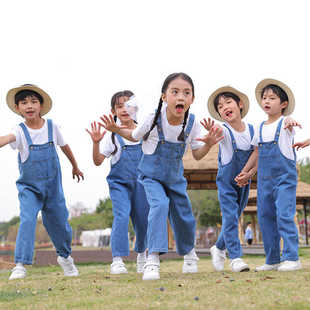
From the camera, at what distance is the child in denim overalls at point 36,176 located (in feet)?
15.7

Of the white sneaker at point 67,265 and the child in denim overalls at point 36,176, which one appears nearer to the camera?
the child in denim overalls at point 36,176

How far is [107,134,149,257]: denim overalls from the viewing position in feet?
18.1

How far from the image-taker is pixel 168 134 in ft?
14.4

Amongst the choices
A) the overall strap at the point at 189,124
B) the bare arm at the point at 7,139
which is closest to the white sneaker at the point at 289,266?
the overall strap at the point at 189,124

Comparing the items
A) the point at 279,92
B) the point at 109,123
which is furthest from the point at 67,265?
the point at 279,92

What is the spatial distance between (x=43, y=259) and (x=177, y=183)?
6202mm

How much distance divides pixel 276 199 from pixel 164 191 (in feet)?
3.97

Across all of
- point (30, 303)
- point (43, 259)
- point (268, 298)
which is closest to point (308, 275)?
point (268, 298)

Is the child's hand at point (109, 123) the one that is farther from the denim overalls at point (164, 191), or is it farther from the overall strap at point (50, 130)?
the overall strap at point (50, 130)

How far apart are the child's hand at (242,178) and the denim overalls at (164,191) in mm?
774

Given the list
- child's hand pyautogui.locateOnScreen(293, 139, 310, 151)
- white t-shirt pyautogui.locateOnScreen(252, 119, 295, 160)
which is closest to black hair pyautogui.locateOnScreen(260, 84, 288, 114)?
white t-shirt pyautogui.locateOnScreen(252, 119, 295, 160)

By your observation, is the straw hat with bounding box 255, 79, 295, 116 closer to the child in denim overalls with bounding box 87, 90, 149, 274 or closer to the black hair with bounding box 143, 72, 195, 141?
the black hair with bounding box 143, 72, 195, 141

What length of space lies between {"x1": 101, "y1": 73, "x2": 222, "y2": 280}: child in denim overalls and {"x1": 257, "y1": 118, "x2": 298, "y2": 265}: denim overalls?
71 centimetres

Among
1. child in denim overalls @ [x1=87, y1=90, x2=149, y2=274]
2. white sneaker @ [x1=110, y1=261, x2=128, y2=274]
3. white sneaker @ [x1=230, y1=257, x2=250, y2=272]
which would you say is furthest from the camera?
child in denim overalls @ [x1=87, y1=90, x2=149, y2=274]
